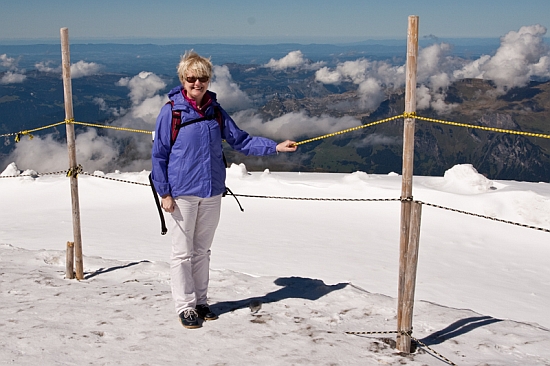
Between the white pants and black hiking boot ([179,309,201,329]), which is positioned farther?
black hiking boot ([179,309,201,329])

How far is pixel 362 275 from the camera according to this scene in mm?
11461

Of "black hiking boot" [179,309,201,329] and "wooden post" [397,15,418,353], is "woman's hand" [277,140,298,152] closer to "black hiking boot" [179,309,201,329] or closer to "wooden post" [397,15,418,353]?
"wooden post" [397,15,418,353]

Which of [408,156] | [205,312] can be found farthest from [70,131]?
[408,156]

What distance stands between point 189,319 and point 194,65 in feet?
8.79

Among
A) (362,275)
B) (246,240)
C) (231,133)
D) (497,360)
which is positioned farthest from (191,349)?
(246,240)

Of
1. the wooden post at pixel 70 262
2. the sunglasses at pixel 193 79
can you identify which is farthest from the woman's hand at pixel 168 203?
the wooden post at pixel 70 262

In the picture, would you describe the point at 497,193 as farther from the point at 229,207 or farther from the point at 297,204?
the point at 229,207

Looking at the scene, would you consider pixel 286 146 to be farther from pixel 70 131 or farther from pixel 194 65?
pixel 70 131

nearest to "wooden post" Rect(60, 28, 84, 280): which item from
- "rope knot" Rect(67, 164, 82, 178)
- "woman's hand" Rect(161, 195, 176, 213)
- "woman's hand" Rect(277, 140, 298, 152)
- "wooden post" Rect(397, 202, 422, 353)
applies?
"rope knot" Rect(67, 164, 82, 178)

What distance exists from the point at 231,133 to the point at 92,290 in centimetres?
324

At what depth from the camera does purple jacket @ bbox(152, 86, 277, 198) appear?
204 inches

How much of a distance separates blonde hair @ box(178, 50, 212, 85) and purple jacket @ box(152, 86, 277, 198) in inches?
10.2

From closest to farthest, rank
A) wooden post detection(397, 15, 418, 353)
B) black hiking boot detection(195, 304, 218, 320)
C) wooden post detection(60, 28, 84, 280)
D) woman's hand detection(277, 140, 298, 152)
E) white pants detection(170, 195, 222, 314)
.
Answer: wooden post detection(397, 15, 418, 353), white pants detection(170, 195, 222, 314), woman's hand detection(277, 140, 298, 152), black hiking boot detection(195, 304, 218, 320), wooden post detection(60, 28, 84, 280)

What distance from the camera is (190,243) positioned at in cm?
555
